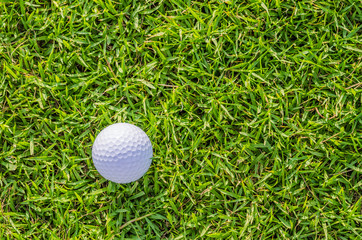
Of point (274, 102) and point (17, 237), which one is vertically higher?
point (274, 102)

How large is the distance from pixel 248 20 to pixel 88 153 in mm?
1578

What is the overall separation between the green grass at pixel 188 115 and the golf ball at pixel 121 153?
0.19 metres

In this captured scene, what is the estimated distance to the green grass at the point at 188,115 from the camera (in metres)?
2.40

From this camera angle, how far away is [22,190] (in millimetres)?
2480

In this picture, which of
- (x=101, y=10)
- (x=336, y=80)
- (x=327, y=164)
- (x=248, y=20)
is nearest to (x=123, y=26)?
(x=101, y=10)

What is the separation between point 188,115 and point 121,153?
1.97ft

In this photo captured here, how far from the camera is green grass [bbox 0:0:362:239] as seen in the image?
2.40 m

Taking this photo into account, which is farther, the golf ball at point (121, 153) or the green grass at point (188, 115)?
the green grass at point (188, 115)

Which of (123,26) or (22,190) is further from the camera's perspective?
(123,26)

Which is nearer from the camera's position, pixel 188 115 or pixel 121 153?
pixel 121 153

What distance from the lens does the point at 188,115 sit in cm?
250

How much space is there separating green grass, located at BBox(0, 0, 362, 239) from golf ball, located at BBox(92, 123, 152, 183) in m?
→ 0.19

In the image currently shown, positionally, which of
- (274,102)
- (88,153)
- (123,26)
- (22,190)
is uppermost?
(123,26)

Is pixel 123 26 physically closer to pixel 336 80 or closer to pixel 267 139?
pixel 267 139
